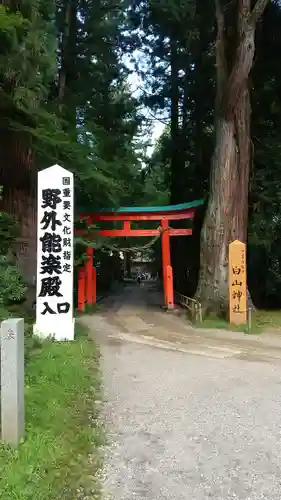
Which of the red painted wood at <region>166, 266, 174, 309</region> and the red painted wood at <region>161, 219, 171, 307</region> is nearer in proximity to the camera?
the red painted wood at <region>166, 266, 174, 309</region>

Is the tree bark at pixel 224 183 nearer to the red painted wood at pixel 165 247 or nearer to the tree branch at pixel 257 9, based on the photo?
the tree branch at pixel 257 9

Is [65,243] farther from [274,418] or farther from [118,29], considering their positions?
[118,29]

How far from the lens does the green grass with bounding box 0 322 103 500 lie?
118 inches

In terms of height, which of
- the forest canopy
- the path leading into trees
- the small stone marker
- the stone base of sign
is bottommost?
the path leading into trees

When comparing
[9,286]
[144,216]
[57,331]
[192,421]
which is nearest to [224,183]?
[144,216]

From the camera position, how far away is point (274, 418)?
471cm

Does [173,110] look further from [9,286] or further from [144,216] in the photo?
[9,286]

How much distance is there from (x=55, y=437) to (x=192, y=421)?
1.41 m

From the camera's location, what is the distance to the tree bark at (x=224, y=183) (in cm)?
1293

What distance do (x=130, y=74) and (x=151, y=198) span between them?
30.4ft

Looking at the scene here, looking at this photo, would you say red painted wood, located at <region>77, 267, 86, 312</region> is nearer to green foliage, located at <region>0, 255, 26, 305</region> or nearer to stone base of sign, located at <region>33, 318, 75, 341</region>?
stone base of sign, located at <region>33, 318, 75, 341</region>

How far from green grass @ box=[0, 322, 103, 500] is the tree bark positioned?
722cm

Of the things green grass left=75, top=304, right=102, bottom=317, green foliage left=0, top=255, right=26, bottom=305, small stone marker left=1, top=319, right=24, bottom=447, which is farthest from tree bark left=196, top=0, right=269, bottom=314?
small stone marker left=1, top=319, right=24, bottom=447

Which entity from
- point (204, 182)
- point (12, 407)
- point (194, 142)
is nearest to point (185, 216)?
point (204, 182)
